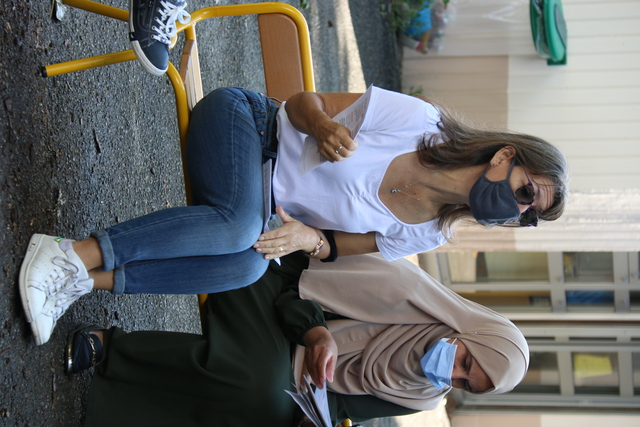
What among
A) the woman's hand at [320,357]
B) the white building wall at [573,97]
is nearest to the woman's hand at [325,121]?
the woman's hand at [320,357]

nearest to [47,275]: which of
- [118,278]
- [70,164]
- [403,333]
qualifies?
[118,278]

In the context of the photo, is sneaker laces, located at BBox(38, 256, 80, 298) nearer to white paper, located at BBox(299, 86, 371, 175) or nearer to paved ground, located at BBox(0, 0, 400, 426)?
paved ground, located at BBox(0, 0, 400, 426)

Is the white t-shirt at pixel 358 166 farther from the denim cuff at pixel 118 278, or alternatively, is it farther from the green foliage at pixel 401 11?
the green foliage at pixel 401 11

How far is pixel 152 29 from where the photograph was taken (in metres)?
1.43

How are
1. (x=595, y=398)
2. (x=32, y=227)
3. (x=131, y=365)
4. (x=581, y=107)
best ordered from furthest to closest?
(x=595, y=398), (x=581, y=107), (x=131, y=365), (x=32, y=227)

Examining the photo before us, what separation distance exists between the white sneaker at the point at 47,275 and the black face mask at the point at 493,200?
0.99 meters

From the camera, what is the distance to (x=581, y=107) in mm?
4680

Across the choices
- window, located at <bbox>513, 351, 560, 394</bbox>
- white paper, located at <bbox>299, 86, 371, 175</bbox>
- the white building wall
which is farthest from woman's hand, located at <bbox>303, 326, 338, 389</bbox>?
window, located at <bbox>513, 351, 560, 394</bbox>

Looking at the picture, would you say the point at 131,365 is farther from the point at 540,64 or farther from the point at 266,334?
the point at 540,64

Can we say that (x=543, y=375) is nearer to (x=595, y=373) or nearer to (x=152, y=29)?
(x=595, y=373)

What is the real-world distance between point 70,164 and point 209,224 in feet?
2.17

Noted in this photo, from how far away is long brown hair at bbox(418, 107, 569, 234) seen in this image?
63.9 inches

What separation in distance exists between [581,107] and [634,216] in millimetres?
945

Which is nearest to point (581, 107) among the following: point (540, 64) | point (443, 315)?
point (540, 64)
